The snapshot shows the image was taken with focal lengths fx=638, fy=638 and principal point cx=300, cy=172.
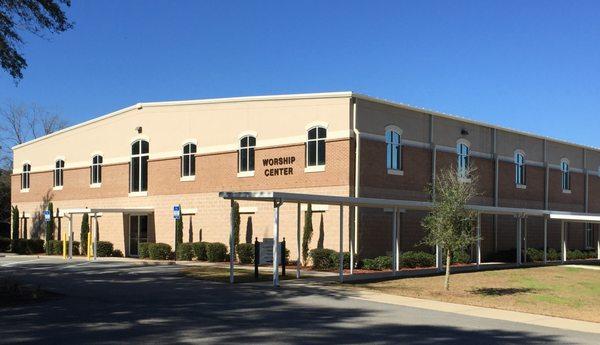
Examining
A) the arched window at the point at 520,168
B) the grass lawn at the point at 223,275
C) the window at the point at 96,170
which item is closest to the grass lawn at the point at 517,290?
the grass lawn at the point at 223,275

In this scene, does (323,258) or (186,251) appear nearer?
(323,258)

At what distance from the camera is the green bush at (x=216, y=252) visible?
30.3 metres

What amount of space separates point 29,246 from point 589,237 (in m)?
37.2

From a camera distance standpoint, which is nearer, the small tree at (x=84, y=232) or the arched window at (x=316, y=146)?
the arched window at (x=316, y=146)

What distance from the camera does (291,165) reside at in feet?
95.3

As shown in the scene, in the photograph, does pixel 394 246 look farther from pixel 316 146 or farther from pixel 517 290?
pixel 316 146

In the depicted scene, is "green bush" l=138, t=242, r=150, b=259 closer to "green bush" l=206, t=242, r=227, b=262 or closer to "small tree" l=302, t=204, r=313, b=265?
"green bush" l=206, t=242, r=227, b=262

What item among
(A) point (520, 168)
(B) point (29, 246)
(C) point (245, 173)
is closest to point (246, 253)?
(C) point (245, 173)

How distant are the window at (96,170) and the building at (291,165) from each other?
99 millimetres

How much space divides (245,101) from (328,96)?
5093 millimetres

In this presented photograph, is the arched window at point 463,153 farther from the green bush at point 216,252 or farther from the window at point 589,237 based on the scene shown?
the window at point 589,237

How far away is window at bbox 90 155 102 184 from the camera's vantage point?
39.0 metres

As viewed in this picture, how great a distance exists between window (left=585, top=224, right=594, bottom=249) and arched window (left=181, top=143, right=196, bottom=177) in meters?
27.2

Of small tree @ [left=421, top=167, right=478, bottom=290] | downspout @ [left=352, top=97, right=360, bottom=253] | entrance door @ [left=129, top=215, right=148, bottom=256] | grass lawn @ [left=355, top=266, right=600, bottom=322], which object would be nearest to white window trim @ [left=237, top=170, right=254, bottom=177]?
downspout @ [left=352, top=97, right=360, bottom=253]
